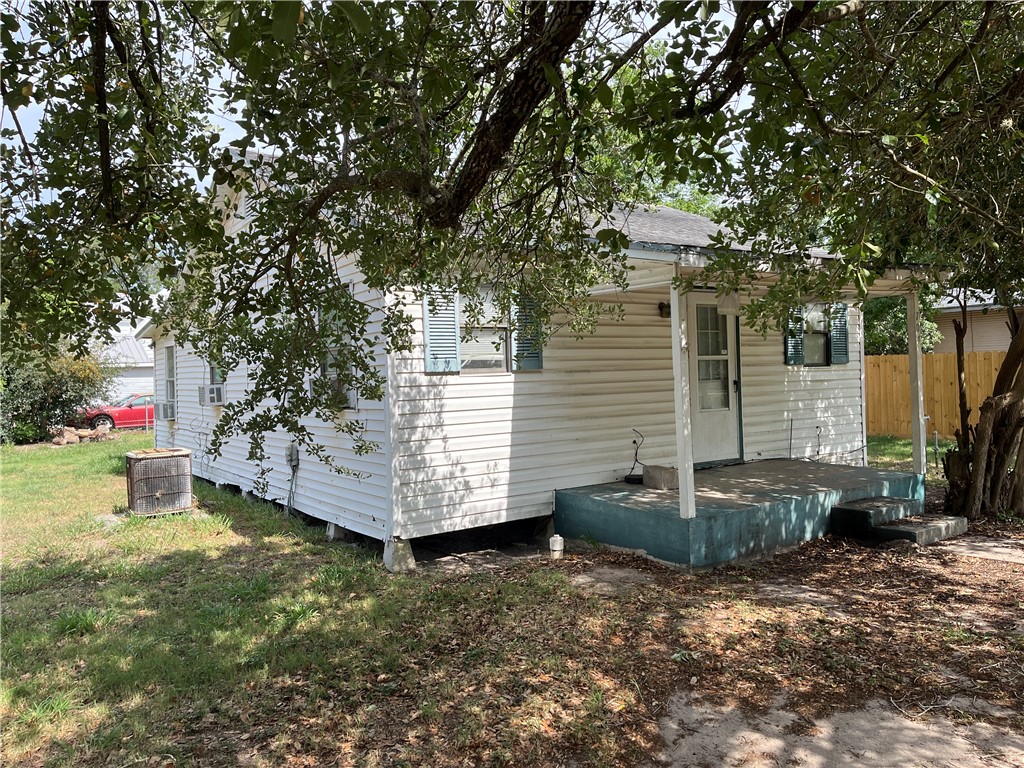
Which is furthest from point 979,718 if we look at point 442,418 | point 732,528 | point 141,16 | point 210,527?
point 210,527

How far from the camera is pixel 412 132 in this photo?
13.4ft

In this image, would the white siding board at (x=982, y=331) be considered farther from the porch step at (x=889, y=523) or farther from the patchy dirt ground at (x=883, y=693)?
the patchy dirt ground at (x=883, y=693)

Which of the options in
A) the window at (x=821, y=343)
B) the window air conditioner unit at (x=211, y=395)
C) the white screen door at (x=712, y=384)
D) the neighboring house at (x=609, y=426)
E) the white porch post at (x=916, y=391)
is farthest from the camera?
the window air conditioner unit at (x=211, y=395)

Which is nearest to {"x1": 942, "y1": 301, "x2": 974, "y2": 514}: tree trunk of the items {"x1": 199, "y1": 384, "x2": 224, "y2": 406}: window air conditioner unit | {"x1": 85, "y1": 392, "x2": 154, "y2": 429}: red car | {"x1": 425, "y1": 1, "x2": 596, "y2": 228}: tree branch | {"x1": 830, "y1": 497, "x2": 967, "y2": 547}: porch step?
{"x1": 830, "y1": 497, "x2": 967, "y2": 547}: porch step

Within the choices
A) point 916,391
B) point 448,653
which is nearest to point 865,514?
point 916,391

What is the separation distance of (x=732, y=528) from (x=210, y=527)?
6.05m

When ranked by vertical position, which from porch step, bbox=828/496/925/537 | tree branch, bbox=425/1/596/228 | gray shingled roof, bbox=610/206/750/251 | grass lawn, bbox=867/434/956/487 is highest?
gray shingled roof, bbox=610/206/750/251

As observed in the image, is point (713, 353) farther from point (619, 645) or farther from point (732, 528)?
point (619, 645)

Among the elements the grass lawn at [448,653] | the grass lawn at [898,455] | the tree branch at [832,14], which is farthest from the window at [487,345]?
the grass lawn at [898,455]

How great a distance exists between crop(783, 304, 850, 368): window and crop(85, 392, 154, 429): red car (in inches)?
840

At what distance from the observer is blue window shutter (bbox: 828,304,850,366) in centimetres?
1046

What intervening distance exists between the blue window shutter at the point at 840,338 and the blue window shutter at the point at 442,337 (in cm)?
627

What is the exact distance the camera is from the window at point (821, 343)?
32.4 feet

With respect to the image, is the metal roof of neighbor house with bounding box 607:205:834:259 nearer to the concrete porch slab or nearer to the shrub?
the concrete porch slab
